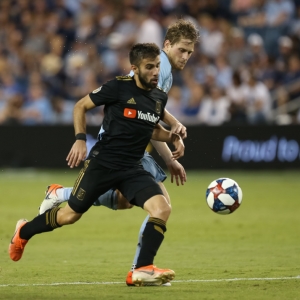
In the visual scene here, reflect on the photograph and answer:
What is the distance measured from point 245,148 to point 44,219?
35.7 ft

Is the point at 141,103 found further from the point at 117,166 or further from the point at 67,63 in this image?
the point at 67,63

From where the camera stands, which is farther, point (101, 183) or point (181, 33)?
point (181, 33)

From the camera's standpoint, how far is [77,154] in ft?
20.7

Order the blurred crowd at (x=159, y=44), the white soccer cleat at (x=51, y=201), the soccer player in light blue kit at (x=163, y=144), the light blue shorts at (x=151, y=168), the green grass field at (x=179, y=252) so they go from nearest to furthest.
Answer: the green grass field at (x=179, y=252) → the light blue shorts at (x=151, y=168) → the soccer player in light blue kit at (x=163, y=144) → the white soccer cleat at (x=51, y=201) → the blurred crowd at (x=159, y=44)

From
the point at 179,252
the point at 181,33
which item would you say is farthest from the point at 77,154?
the point at 179,252

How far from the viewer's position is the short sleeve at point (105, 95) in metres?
6.42

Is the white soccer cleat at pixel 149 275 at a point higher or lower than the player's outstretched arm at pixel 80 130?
lower

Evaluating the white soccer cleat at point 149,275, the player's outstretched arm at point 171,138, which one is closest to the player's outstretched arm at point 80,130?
the player's outstretched arm at point 171,138

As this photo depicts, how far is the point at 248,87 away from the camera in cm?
1741

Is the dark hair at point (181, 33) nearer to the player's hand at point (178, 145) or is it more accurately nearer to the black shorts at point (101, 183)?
the player's hand at point (178, 145)

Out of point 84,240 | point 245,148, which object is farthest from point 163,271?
point 245,148

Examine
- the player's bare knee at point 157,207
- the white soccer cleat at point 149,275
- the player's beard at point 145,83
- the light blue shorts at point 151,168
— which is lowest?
the white soccer cleat at point 149,275

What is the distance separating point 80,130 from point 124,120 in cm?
38

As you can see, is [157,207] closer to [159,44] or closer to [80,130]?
[80,130]
